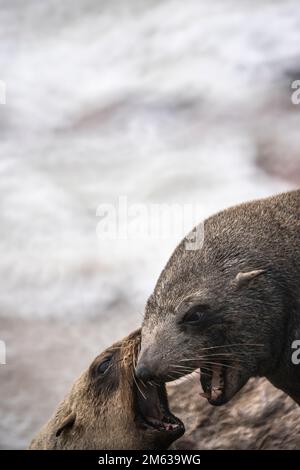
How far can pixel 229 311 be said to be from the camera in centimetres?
443

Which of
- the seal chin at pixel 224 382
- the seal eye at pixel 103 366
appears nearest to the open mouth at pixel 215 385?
the seal chin at pixel 224 382

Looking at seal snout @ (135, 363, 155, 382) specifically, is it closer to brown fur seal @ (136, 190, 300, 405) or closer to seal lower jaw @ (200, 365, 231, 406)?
brown fur seal @ (136, 190, 300, 405)

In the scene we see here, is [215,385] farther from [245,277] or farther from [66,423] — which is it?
[66,423]

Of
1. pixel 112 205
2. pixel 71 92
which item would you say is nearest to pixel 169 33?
pixel 71 92

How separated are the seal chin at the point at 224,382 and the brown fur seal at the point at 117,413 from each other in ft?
1.05

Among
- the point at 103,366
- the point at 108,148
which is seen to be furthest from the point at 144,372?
the point at 108,148

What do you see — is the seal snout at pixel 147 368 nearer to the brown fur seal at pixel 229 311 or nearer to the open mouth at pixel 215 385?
the brown fur seal at pixel 229 311

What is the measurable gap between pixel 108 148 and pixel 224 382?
4.59 m

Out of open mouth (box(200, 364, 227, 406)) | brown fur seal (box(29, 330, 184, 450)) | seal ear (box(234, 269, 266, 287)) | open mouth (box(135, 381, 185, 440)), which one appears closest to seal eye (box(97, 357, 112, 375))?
brown fur seal (box(29, 330, 184, 450))

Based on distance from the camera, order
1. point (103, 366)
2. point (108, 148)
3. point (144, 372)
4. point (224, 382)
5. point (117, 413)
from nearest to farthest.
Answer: point (144, 372) → point (224, 382) → point (117, 413) → point (103, 366) → point (108, 148)

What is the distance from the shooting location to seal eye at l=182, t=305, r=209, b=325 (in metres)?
4.40

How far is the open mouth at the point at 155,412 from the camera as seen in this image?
4.70 meters
